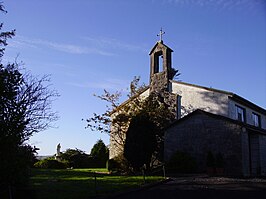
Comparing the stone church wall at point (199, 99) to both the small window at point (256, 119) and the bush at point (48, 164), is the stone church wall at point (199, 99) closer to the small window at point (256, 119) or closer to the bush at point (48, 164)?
the small window at point (256, 119)

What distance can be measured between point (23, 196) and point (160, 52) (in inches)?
894

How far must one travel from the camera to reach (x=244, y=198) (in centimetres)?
1092

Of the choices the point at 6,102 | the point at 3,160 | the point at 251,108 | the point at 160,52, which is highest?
the point at 160,52

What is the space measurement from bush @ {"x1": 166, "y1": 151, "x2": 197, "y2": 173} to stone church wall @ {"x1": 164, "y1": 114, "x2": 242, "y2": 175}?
97cm

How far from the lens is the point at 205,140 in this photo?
22.3 meters

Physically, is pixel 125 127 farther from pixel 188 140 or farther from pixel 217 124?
pixel 217 124

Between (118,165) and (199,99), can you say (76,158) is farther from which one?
(199,99)

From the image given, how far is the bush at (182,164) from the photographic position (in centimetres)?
2105

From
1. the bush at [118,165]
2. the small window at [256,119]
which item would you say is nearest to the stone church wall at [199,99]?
the small window at [256,119]

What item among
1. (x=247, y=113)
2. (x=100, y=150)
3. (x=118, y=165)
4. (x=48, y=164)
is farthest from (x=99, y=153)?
(x=247, y=113)

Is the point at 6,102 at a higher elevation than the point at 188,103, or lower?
lower

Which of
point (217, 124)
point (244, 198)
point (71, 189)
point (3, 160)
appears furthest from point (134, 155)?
point (3, 160)

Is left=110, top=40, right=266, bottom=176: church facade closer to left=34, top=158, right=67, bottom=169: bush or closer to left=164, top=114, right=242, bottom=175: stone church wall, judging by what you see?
left=164, top=114, right=242, bottom=175: stone church wall

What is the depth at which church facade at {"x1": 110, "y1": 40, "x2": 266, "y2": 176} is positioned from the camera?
20812 mm
